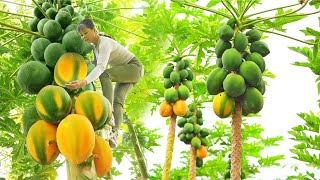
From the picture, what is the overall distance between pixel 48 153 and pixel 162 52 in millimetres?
3114

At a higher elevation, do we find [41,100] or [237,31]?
[237,31]

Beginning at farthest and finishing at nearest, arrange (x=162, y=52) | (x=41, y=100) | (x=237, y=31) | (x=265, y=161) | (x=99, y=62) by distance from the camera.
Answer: (x=265, y=161)
(x=162, y=52)
(x=237, y=31)
(x=99, y=62)
(x=41, y=100)

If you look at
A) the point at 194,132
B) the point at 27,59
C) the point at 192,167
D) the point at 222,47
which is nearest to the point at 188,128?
the point at 194,132

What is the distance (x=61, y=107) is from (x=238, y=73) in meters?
1.26

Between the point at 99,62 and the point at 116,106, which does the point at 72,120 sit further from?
the point at 116,106

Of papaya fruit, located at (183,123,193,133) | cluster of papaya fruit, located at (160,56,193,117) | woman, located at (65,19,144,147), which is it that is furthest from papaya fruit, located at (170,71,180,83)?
papaya fruit, located at (183,123,193,133)

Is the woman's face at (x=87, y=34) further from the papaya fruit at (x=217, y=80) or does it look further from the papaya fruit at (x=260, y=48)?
the papaya fruit at (x=260, y=48)

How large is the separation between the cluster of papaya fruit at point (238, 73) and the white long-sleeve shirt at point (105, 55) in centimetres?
68

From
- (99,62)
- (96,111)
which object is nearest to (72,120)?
(96,111)

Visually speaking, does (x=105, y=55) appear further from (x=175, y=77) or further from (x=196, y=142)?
(x=196, y=142)

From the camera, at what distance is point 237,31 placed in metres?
3.18

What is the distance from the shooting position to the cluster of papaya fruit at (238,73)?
283cm

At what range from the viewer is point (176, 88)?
4773 millimetres

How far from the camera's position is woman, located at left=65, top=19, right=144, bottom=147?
2.70 m
